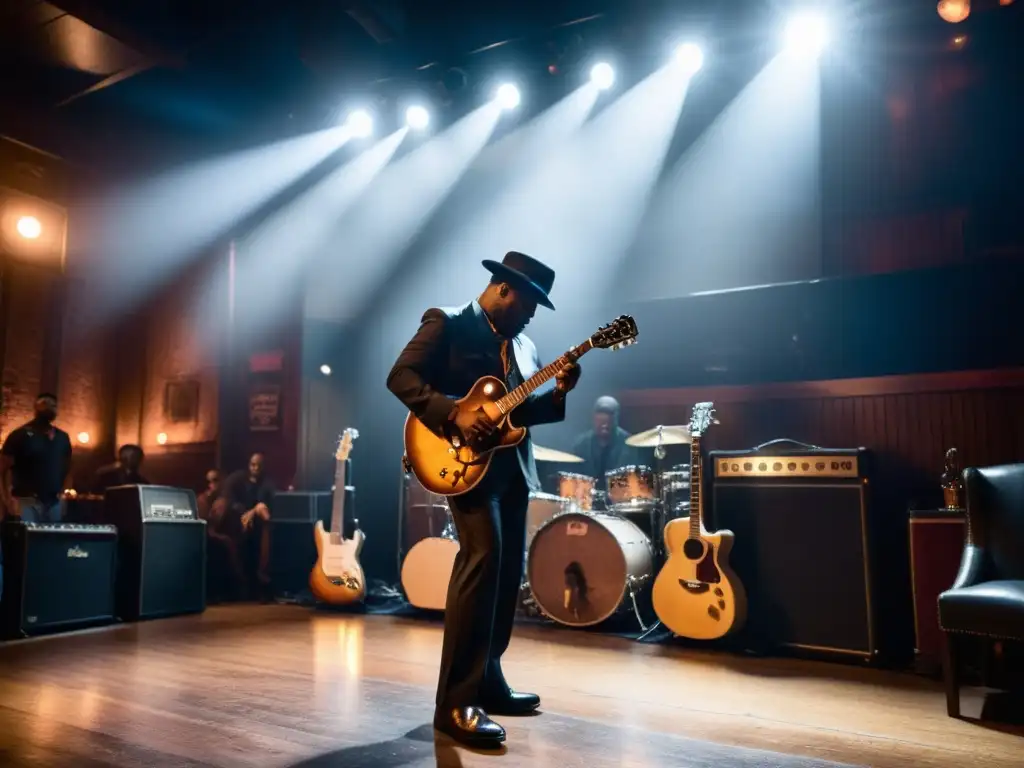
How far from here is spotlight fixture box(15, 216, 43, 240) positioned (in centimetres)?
799

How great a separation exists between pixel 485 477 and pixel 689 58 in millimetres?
5589

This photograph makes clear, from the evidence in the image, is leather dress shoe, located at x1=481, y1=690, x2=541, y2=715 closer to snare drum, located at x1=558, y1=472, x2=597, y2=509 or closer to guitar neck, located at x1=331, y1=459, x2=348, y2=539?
snare drum, located at x1=558, y1=472, x2=597, y2=509

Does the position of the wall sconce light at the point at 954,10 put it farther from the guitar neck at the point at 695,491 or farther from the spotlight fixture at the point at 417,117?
the spotlight fixture at the point at 417,117

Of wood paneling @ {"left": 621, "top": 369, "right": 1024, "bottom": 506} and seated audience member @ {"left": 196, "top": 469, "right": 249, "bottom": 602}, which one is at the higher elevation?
wood paneling @ {"left": 621, "top": 369, "right": 1024, "bottom": 506}

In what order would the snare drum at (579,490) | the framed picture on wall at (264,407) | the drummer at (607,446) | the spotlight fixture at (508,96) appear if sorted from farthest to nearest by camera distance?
the framed picture on wall at (264,407), the spotlight fixture at (508,96), the drummer at (607,446), the snare drum at (579,490)

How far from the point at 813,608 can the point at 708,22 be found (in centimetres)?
451

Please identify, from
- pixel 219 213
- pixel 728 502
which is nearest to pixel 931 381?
pixel 728 502

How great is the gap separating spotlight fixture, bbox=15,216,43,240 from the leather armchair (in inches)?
336

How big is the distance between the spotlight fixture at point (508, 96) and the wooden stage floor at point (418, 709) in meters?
5.00

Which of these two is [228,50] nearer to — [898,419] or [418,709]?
[418,709]

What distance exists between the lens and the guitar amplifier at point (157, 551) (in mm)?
5836

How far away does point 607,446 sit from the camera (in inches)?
269

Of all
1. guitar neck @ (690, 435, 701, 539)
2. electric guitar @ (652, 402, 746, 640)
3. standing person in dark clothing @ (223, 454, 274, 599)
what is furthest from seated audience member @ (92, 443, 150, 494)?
guitar neck @ (690, 435, 701, 539)

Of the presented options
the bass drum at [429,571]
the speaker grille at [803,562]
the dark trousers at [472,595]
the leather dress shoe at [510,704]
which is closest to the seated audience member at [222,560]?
the bass drum at [429,571]
